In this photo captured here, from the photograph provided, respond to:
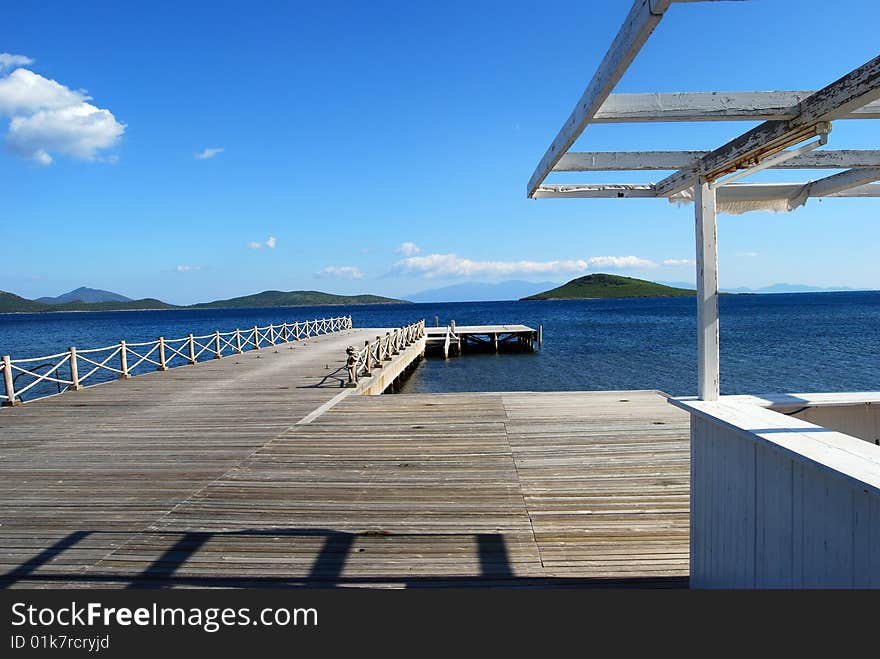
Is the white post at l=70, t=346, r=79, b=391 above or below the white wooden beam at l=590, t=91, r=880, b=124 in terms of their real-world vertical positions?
below

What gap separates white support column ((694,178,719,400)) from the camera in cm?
329

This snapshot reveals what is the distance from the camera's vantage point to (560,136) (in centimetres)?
329

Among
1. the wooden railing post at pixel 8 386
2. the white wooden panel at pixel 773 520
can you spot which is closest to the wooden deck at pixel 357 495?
the white wooden panel at pixel 773 520

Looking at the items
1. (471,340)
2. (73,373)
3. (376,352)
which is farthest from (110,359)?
(471,340)

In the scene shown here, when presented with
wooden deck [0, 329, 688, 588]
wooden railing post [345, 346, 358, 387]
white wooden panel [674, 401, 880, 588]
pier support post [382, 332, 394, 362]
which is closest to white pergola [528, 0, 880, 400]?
white wooden panel [674, 401, 880, 588]

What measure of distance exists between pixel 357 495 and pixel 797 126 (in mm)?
4256

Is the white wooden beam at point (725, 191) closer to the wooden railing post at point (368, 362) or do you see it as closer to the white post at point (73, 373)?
the wooden railing post at point (368, 362)

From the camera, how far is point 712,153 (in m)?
3.16

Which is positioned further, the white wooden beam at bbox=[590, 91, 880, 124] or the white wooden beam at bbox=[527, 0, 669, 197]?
the white wooden beam at bbox=[590, 91, 880, 124]

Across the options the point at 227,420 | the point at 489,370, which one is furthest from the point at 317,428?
the point at 489,370

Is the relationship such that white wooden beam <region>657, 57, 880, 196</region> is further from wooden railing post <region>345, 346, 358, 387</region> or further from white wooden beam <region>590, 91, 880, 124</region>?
wooden railing post <region>345, 346, 358, 387</region>

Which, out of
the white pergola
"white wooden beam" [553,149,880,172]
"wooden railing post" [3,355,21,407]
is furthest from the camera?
"wooden railing post" [3,355,21,407]

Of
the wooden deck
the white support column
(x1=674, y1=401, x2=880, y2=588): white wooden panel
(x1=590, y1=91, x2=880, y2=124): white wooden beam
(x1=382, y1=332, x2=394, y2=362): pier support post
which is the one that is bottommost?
the wooden deck

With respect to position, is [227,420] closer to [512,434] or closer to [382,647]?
[512,434]
